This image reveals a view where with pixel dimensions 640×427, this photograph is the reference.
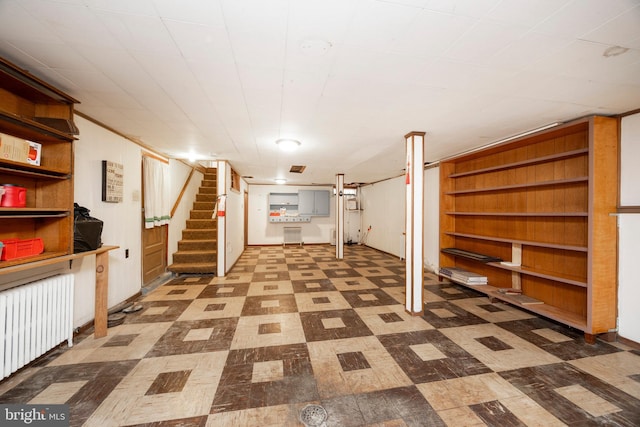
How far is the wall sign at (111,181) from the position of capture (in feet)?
10.9

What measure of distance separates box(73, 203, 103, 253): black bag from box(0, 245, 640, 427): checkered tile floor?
105cm

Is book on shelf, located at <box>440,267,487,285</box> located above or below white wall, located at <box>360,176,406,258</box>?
below

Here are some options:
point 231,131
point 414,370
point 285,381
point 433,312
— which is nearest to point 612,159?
point 433,312

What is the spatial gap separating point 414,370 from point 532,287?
2.87 metres

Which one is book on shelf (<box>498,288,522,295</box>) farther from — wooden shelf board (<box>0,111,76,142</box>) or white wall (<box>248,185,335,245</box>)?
white wall (<box>248,185,335,245</box>)

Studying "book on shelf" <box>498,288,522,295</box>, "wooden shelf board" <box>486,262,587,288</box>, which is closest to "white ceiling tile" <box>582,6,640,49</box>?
"wooden shelf board" <box>486,262,587,288</box>

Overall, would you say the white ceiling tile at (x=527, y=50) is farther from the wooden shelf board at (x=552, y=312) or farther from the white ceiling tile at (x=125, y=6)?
the wooden shelf board at (x=552, y=312)

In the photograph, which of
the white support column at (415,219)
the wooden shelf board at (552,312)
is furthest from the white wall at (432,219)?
→ the white support column at (415,219)

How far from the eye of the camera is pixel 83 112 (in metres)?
2.92

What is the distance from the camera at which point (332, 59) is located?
185cm

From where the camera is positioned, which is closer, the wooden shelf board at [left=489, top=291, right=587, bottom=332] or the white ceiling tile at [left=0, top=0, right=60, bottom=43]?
the white ceiling tile at [left=0, top=0, right=60, bottom=43]

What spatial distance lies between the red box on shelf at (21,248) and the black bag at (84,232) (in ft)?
0.82

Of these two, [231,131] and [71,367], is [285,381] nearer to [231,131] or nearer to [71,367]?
[71,367]

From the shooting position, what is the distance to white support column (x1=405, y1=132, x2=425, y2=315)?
11.6 ft
